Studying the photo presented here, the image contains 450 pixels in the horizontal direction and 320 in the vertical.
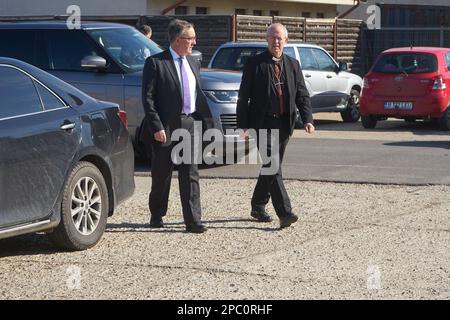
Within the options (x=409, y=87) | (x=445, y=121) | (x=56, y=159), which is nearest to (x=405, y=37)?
(x=409, y=87)


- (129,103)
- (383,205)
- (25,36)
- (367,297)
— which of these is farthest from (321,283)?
(25,36)

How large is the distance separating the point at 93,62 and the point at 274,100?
15.4 ft

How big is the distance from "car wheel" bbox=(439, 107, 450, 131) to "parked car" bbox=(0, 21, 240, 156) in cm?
635

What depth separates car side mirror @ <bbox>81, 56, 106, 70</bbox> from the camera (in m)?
13.5

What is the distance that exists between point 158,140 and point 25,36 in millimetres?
5623

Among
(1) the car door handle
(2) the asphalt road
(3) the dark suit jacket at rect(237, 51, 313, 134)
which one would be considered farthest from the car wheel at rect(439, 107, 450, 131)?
(1) the car door handle

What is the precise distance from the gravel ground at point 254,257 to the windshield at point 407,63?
890 cm

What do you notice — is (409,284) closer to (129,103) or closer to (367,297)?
(367,297)

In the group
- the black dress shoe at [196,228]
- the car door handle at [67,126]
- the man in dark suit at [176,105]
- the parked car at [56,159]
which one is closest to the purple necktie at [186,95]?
the man in dark suit at [176,105]

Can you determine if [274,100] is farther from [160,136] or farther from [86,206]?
[86,206]

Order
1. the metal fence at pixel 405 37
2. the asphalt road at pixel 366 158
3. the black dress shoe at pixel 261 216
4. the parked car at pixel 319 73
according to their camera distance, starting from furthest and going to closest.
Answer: the metal fence at pixel 405 37
the parked car at pixel 319 73
the asphalt road at pixel 366 158
the black dress shoe at pixel 261 216

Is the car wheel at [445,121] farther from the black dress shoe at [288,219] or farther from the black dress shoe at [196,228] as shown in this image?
the black dress shoe at [196,228]

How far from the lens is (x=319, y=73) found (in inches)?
832

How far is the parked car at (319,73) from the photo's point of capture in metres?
19.9
